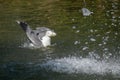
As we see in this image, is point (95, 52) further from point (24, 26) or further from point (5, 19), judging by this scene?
point (5, 19)

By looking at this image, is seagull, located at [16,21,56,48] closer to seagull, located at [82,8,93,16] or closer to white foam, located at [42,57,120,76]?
white foam, located at [42,57,120,76]

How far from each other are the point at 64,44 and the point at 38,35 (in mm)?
1059

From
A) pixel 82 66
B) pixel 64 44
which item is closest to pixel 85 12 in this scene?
pixel 64 44

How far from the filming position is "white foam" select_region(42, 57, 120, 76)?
1379 centimetres

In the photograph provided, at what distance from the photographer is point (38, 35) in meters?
17.2

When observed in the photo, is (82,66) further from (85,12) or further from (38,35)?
(85,12)

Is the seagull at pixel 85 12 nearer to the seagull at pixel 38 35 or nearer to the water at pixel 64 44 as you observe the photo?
the water at pixel 64 44

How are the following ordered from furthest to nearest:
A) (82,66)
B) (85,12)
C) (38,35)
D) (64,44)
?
(85,12), (38,35), (64,44), (82,66)

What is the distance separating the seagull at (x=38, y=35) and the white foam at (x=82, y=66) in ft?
7.13

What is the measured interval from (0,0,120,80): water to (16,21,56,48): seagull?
287mm

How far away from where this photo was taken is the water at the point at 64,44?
13.7 m

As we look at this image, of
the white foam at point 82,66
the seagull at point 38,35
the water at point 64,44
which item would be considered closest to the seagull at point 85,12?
the water at point 64,44

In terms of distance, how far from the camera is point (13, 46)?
16.8 m

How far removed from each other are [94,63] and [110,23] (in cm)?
641
